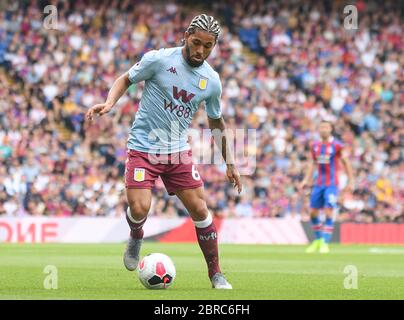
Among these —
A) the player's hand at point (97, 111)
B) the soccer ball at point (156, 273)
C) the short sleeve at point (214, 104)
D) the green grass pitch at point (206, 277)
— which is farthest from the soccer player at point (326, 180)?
the player's hand at point (97, 111)

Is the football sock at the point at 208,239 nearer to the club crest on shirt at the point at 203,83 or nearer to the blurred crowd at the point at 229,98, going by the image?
the club crest on shirt at the point at 203,83

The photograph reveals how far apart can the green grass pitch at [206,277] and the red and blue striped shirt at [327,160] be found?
154 cm

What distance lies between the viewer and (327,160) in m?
19.9

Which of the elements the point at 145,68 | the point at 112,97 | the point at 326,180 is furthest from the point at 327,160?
the point at 112,97

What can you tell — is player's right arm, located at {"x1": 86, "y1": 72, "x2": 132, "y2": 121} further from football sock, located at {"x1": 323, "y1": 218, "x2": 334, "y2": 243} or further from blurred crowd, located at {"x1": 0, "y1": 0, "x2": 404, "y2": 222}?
blurred crowd, located at {"x1": 0, "y1": 0, "x2": 404, "y2": 222}

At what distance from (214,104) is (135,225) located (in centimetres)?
143

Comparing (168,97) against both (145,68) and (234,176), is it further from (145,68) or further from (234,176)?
(234,176)

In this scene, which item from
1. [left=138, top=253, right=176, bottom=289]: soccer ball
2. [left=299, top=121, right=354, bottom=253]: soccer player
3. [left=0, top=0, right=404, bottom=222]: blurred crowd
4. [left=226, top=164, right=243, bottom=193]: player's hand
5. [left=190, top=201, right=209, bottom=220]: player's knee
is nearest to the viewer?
[left=138, top=253, right=176, bottom=289]: soccer ball

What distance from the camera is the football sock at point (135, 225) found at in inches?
401

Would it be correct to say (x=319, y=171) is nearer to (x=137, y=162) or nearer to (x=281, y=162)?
(x=281, y=162)

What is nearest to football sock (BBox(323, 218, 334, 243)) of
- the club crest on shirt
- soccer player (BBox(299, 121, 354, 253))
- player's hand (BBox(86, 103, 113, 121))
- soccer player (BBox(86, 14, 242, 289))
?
soccer player (BBox(299, 121, 354, 253))

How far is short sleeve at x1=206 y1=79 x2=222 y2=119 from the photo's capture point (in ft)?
32.9

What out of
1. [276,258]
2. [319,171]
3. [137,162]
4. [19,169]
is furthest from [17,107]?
[137,162]

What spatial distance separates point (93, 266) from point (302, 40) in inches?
689
